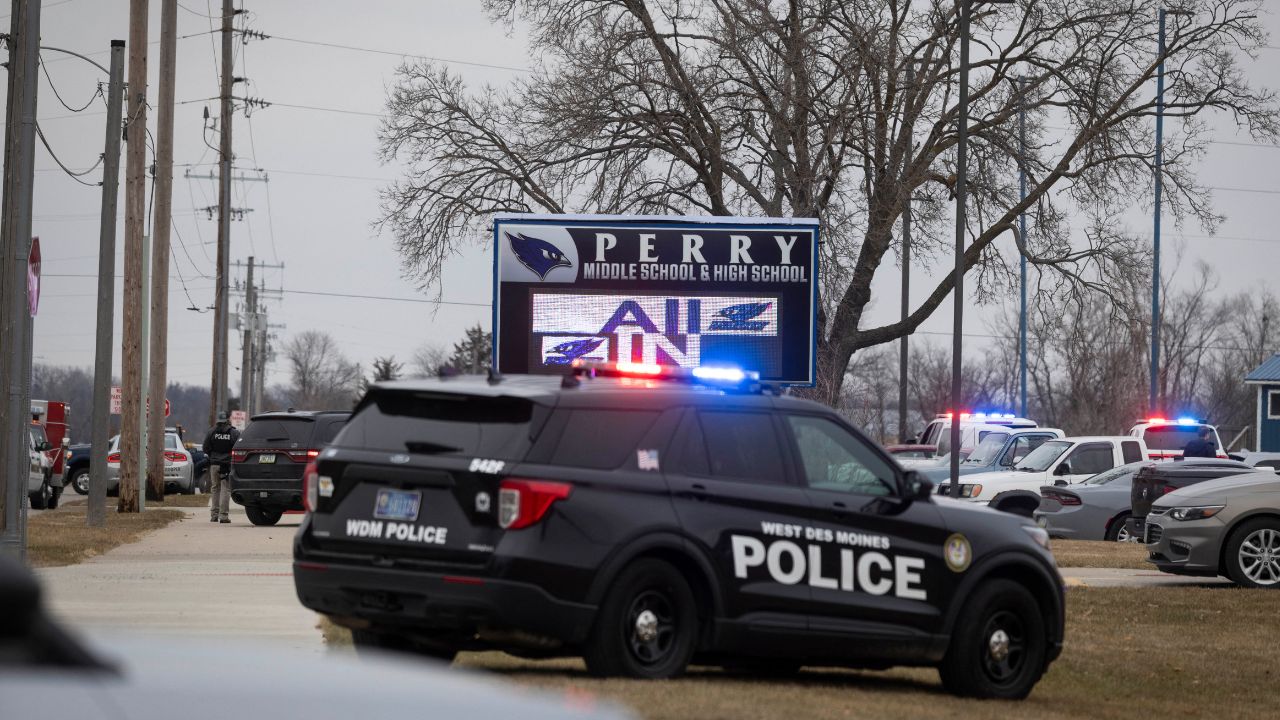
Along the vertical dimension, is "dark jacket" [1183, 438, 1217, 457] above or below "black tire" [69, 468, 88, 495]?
above

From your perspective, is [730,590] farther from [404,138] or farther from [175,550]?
[404,138]

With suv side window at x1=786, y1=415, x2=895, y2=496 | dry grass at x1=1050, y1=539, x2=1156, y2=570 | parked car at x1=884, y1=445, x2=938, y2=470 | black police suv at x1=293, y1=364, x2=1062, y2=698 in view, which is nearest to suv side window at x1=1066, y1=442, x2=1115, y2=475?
dry grass at x1=1050, y1=539, x2=1156, y2=570

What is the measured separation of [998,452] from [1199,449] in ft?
16.6

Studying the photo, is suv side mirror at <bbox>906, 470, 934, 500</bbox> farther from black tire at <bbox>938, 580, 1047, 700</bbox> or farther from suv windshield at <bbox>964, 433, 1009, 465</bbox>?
suv windshield at <bbox>964, 433, 1009, 465</bbox>

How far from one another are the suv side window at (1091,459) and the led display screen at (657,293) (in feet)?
36.5

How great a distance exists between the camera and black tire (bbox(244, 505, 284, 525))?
29650mm

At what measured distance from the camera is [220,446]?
30.0 meters

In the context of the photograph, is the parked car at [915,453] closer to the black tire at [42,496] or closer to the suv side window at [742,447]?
the black tire at [42,496]

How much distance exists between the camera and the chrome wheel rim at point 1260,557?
1862 cm

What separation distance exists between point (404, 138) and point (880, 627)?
31.8m

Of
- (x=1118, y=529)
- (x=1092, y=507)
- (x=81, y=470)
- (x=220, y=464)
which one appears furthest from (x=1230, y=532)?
(x=81, y=470)

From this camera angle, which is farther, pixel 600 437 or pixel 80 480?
pixel 80 480

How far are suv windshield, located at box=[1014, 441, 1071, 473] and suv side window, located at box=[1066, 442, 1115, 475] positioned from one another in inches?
8.9

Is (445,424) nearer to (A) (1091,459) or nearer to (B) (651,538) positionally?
(B) (651,538)
